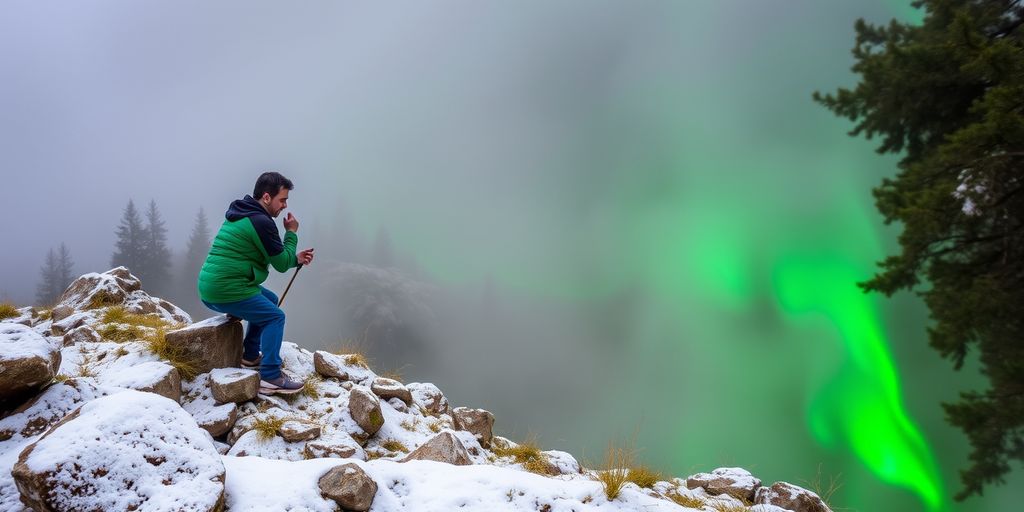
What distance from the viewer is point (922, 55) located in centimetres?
873

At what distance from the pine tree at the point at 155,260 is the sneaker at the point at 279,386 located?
6729 cm

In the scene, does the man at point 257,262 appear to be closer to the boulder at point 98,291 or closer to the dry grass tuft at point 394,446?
the dry grass tuft at point 394,446

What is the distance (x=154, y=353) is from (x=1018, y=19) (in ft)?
57.5

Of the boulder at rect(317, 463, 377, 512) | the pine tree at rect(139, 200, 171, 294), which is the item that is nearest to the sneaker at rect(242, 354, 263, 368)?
the boulder at rect(317, 463, 377, 512)

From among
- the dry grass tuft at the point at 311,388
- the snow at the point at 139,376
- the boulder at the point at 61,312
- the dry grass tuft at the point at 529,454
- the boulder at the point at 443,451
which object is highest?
the boulder at the point at 443,451

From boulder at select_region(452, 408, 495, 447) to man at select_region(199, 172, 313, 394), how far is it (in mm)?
2587

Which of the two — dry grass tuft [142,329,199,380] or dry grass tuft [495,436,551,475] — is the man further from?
dry grass tuft [495,436,551,475]

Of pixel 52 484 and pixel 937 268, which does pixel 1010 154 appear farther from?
pixel 52 484

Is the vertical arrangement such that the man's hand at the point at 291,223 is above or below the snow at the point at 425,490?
above

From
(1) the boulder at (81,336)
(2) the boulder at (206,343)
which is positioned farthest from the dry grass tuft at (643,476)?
(1) the boulder at (81,336)

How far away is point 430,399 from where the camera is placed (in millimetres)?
8023

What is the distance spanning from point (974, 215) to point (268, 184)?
11.9 metres

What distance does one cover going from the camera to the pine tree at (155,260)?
5775cm

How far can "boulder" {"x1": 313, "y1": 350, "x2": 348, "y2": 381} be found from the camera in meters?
7.22
